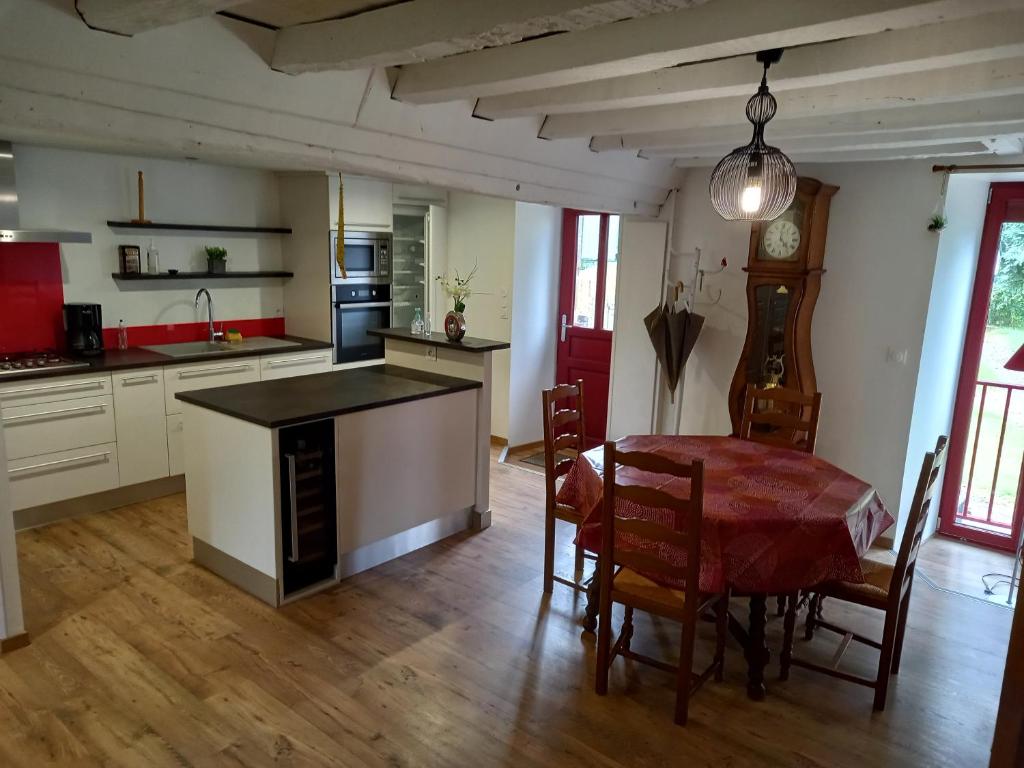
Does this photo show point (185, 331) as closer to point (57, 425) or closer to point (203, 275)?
point (203, 275)

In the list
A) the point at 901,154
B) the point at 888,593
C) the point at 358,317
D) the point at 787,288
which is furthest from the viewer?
the point at 358,317

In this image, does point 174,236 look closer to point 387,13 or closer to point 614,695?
point 387,13

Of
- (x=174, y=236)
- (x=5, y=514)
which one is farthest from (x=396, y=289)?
(x=5, y=514)

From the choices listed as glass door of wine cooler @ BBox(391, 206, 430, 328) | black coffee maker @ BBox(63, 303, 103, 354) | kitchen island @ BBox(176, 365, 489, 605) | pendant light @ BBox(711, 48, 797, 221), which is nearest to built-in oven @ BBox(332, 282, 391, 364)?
glass door of wine cooler @ BBox(391, 206, 430, 328)

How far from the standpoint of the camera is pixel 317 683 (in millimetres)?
2682

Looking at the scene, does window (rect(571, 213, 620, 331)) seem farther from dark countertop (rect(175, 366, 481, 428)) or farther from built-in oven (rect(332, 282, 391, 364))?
dark countertop (rect(175, 366, 481, 428))

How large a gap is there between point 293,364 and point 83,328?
4.33ft

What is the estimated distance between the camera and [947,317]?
13.6 feet

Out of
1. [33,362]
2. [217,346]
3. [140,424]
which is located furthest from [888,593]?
[33,362]

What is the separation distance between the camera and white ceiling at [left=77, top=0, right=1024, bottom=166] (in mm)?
1868

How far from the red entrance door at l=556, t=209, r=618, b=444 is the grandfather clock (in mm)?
1590

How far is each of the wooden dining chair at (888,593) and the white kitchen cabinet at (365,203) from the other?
3939mm

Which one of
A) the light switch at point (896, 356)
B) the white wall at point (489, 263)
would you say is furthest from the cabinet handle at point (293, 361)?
the light switch at point (896, 356)

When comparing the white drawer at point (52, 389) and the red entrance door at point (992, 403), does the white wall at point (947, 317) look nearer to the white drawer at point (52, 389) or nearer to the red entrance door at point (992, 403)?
the red entrance door at point (992, 403)
